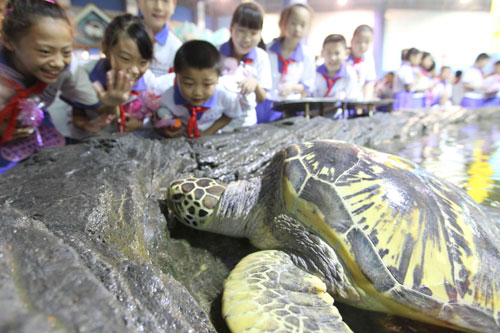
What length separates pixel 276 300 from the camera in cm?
75

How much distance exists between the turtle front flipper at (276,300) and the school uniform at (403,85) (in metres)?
5.11

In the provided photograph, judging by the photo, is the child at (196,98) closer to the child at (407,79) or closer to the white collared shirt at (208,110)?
the white collared shirt at (208,110)

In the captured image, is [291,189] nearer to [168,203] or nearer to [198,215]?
[198,215]

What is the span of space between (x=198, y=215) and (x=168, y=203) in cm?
20

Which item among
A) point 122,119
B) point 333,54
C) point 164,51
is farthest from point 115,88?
point 333,54

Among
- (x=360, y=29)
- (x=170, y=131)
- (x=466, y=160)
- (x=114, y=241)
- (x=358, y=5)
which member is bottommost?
(x=466, y=160)

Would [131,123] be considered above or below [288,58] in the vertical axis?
below

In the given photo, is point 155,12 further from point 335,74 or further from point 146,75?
point 335,74

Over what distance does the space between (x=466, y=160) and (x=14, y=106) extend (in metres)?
3.12

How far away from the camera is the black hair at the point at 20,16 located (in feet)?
3.88

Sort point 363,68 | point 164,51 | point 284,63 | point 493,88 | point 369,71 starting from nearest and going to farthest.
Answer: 1. point 164,51
2. point 284,63
3. point 363,68
4. point 369,71
5. point 493,88

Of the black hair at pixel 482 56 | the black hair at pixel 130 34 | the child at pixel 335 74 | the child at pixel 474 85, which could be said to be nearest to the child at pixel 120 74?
the black hair at pixel 130 34

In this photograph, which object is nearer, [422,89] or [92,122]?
[92,122]

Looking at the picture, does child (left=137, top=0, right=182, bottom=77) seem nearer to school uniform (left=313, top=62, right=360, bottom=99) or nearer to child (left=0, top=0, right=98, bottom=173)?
child (left=0, top=0, right=98, bottom=173)
